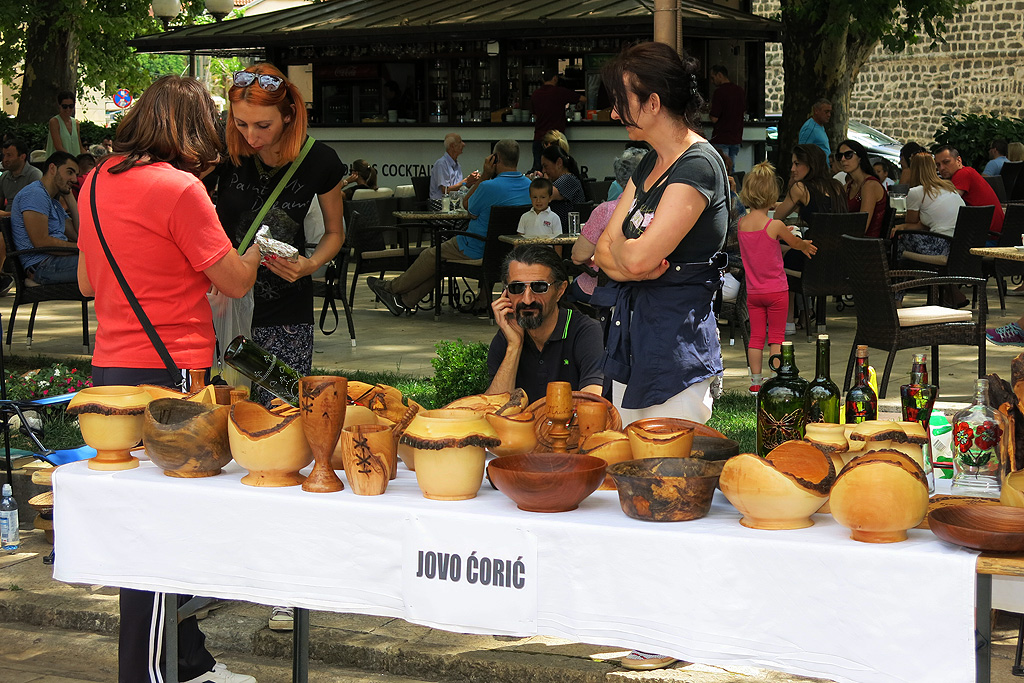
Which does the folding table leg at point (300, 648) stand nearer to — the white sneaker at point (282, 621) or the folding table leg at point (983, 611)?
the white sneaker at point (282, 621)

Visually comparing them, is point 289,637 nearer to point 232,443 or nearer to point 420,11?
point 232,443

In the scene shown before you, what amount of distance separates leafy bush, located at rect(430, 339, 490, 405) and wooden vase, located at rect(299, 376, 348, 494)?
10.0ft

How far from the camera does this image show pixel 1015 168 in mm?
15336

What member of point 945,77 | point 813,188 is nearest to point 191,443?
point 813,188

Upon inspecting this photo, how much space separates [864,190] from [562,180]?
2.57 meters

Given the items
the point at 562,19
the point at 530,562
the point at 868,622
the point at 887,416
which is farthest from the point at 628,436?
the point at 562,19

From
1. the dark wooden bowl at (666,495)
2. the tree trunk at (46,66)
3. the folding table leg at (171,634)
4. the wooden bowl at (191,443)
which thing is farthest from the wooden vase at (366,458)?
the tree trunk at (46,66)

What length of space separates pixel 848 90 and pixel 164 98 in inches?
552

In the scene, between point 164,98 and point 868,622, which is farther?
point 164,98

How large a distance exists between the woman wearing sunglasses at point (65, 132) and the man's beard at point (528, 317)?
1159 cm

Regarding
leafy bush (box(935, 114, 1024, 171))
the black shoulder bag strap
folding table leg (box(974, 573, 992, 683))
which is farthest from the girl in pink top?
leafy bush (box(935, 114, 1024, 171))

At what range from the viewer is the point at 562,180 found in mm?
10523

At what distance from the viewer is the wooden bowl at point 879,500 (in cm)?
216

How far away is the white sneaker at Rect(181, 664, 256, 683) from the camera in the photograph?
355cm
